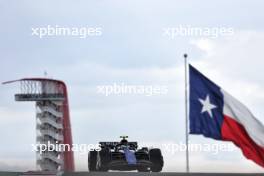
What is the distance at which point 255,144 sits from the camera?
53.4ft

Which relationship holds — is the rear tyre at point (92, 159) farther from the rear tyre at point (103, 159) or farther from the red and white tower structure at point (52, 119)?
the red and white tower structure at point (52, 119)

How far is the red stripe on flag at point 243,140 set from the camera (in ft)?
53.2

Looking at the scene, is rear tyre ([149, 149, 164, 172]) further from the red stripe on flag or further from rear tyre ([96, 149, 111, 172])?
the red stripe on flag

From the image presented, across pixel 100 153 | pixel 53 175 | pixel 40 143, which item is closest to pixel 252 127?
pixel 53 175

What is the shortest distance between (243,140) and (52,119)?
82740mm

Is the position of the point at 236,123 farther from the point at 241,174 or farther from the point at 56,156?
the point at 56,156

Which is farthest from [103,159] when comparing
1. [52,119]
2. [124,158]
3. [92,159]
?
[52,119]

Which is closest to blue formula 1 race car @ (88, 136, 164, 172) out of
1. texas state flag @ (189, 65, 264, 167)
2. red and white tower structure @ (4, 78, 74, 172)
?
texas state flag @ (189, 65, 264, 167)

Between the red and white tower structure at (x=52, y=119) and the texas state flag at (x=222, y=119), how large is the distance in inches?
3167

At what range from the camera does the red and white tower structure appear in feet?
319

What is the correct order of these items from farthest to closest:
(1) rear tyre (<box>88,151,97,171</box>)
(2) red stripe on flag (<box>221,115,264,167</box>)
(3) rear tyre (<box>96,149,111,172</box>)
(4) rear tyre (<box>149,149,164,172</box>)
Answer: (4) rear tyre (<box>149,149,164,172</box>) < (1) rear tyre (<box>88,151,97,171</box>) < (3) rear tyre (<box>96,149,111,172</box>) < (2) red stripe on flag (<box>221,115,264,167</box>)

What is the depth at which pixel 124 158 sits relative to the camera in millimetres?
35781

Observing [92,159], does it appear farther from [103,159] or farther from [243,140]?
[243,140]

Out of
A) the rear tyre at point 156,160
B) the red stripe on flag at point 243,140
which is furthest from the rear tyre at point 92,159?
the red stripe on flag at point 243,140
